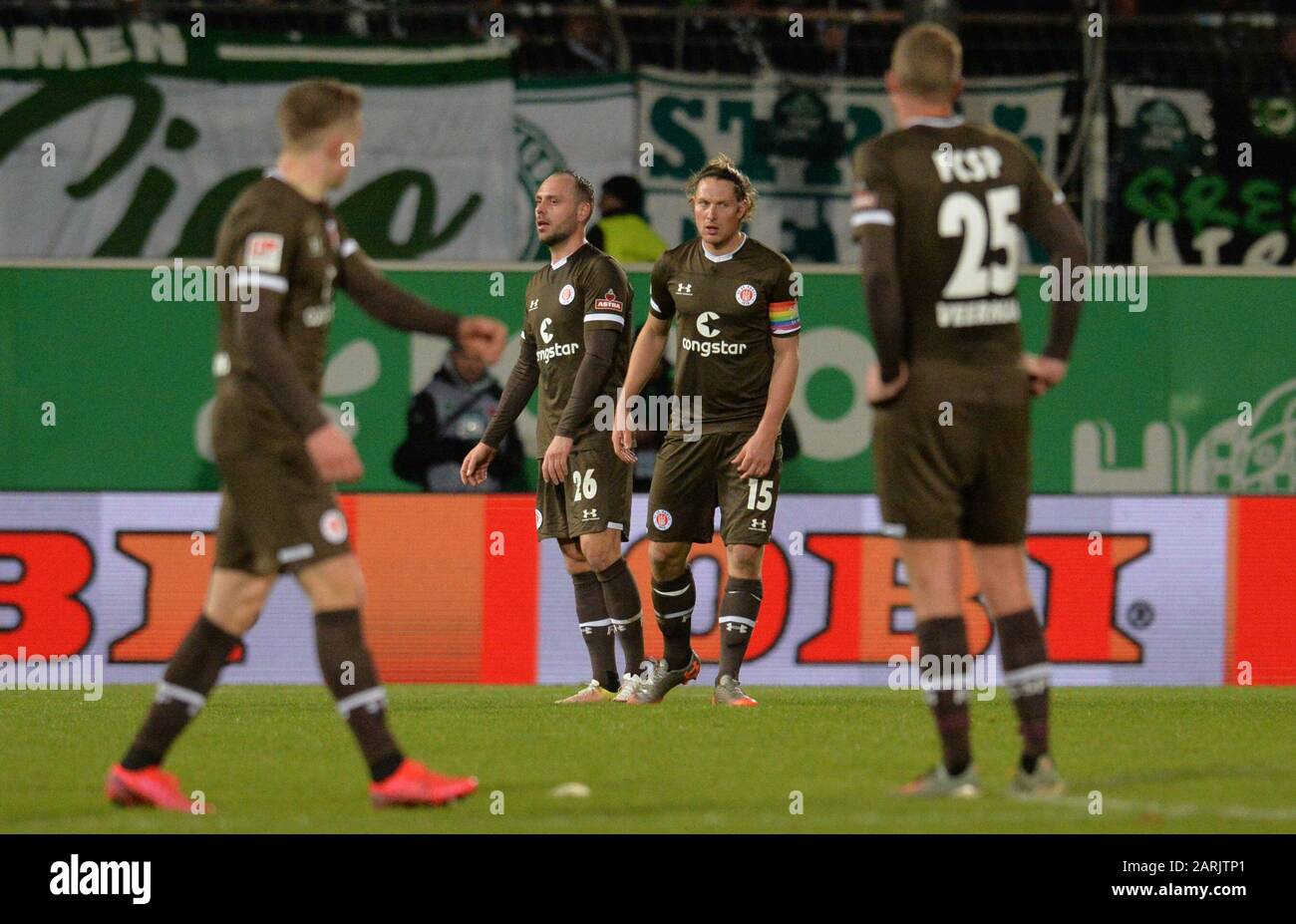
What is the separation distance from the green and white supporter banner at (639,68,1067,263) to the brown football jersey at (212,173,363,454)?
7.05m

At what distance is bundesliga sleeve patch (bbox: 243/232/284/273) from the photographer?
540cm

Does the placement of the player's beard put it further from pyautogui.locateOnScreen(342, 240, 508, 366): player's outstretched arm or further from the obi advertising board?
pyautogui.locateOnScreen(342, 240, 508, 366): player's outstretched arm

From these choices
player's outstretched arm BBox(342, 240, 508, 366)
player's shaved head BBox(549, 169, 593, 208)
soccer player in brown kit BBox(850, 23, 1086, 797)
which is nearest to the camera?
soccer player in brown kit BBox(850, 23, 1086, 797)

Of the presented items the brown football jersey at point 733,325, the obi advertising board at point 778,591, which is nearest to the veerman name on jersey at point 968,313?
the brown football jersey at point 733,325

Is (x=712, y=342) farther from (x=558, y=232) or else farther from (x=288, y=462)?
(x=288, y=462)

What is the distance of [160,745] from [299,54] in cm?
774

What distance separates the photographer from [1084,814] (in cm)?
541

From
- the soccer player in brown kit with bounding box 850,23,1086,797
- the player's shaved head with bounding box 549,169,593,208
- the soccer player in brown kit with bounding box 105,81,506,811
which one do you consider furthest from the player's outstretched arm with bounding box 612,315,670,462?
the soccer player in brown kit with bounding box 850,23,1086,797

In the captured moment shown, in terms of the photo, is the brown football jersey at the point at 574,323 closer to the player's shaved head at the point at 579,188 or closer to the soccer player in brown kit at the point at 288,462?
the player's shaved head at the point at 579,188

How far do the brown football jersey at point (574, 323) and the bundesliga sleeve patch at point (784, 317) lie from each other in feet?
2.19

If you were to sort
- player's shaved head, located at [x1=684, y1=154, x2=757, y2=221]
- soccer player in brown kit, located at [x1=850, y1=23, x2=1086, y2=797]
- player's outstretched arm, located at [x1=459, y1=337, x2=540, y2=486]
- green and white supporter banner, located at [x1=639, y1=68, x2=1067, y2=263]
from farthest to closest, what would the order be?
green and white supporter banner, located at [x1=639, y1=68, x2=1067, y2=263]
player's outstretched arm, located at [x1=459, y1=337, x2=540, y2=486]
player's shaved head, located at [x1=684, y1=154, x2=757, y2=221]
soccer player in brown kit, located at [x1=850, y1=23, x2=1086, y2=797]

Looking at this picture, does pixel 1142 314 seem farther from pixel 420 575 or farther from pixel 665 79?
pixel 420 575

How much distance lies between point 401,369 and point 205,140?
6.46ft
